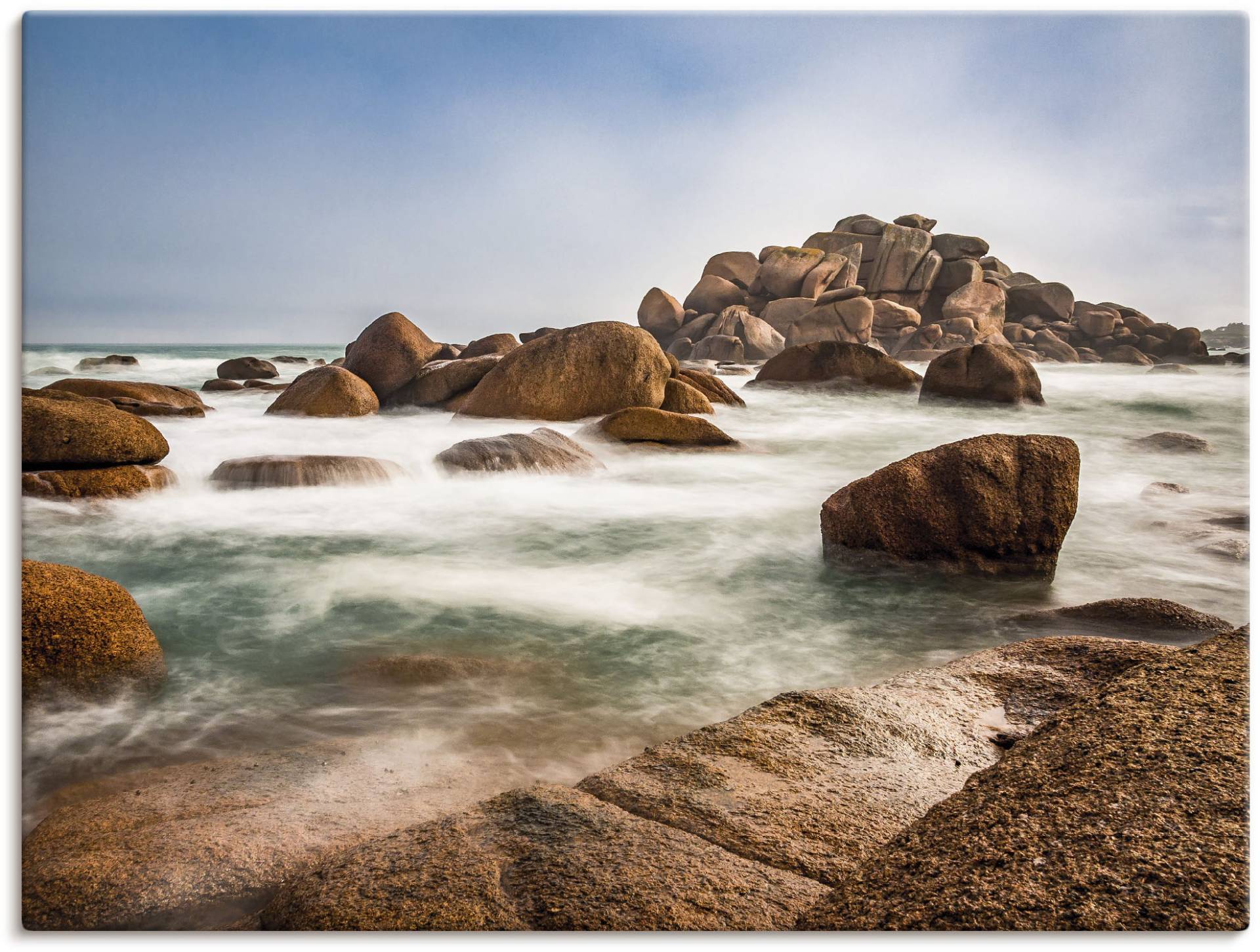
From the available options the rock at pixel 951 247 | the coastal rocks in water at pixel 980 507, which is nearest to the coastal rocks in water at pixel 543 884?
the coastal rocks in water at pixel 980 507

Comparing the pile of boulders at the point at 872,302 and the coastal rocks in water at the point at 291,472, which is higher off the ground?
the pile of boulders at the point at 872,302

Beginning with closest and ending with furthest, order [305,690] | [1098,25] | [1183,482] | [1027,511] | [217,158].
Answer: [305,690]
[1098,25]
[217,158]
[1027,511]
[1183,482]

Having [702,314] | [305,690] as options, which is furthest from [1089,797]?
[702,314]

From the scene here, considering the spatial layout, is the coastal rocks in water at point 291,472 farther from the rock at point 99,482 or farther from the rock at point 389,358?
the rock at point 389,358

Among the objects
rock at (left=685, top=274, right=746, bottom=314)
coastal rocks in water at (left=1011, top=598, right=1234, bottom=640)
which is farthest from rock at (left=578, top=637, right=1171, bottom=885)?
rock at (left=685, top=274, right=746, bottom=314)

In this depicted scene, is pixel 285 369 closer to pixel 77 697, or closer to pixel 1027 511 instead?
pixel 77 697

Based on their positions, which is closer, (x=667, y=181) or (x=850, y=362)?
(x=667, y=181)

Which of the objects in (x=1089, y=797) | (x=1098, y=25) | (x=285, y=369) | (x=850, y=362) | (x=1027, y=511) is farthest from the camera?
(x=850, y=362)

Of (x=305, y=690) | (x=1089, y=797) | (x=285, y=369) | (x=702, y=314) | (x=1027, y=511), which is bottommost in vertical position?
(x=305, y=690)
